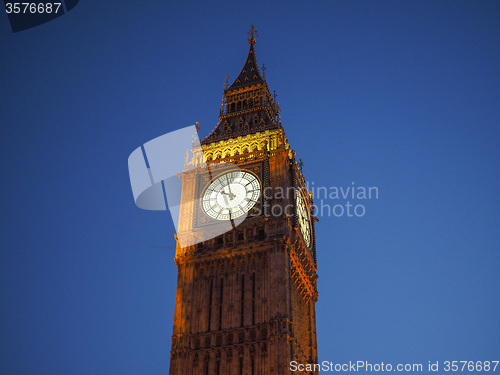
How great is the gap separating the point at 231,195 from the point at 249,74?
936 inches

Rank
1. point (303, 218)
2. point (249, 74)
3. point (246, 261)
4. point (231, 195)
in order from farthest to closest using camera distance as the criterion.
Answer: point (249, 74)
point (303, 218)
point (231, 195)
point (246, 261)

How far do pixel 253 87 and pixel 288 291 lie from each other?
1217 inches

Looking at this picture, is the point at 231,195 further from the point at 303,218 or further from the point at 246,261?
the point at 303,218

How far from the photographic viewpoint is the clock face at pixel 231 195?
224ft

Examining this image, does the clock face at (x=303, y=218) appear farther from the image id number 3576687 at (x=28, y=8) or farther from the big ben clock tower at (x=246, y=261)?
the image id number 3576687 at (x=28, y=8)

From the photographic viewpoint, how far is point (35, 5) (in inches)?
2243

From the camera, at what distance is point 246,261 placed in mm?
64688

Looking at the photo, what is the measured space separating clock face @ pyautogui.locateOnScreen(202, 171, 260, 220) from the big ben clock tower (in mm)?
96

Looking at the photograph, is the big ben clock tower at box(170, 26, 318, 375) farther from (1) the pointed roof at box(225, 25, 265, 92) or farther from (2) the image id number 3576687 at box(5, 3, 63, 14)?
(2) the image id number 3576687 at box(5, 3, 63, 14)

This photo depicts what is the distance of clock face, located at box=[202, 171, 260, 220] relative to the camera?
6838 centimetres

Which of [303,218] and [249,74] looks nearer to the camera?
[303,218]

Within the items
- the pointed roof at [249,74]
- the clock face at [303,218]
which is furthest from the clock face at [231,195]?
the pointed roof at [249,74]

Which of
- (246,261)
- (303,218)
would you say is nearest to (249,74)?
(303,218)

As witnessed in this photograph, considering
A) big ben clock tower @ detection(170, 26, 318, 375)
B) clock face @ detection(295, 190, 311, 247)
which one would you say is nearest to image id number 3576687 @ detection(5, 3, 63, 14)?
big ben clock tower @ detection(170, 26, 318, 375)
